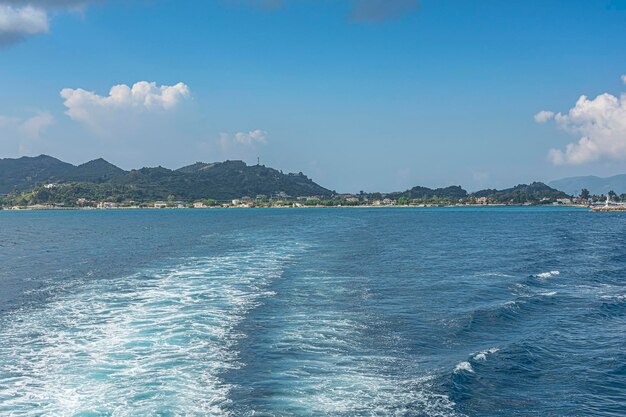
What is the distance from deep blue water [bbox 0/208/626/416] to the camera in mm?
16906

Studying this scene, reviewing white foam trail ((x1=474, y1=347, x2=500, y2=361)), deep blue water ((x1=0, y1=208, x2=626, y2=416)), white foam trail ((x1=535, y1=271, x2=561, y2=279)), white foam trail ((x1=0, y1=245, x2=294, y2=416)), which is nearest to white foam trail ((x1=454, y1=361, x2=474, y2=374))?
deep blue water ((x1=0, y1=208, x2=626, y2=416))

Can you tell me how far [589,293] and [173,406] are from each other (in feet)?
94.0

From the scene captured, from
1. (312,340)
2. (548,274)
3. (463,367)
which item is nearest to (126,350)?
(312,340)

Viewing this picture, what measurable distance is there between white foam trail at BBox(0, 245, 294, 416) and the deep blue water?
0.27 ft

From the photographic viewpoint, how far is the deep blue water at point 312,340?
55.5 ft

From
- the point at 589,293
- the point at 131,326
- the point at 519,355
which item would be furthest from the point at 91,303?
the point at 589,293

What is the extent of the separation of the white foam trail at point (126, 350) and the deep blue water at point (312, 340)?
8 centimetres

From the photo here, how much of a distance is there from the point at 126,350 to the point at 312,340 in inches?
299

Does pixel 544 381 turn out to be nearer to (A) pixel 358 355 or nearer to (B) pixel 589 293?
(A) pixel 358 355

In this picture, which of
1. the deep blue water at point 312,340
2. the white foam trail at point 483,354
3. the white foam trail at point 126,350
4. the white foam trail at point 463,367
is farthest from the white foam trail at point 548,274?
the white foam trail at point 463,367

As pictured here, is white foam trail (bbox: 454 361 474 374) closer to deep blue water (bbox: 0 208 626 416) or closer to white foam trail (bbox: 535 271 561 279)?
deep blue water (bbox: 0 208 626 416)

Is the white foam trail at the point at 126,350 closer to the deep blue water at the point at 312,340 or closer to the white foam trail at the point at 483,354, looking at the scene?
the deep blue water at the point at 312,340

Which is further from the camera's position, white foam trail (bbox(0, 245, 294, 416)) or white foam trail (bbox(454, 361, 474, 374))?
white foam trail (bbox(454, 361, 474, 374))

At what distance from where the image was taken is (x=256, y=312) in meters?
28.3
